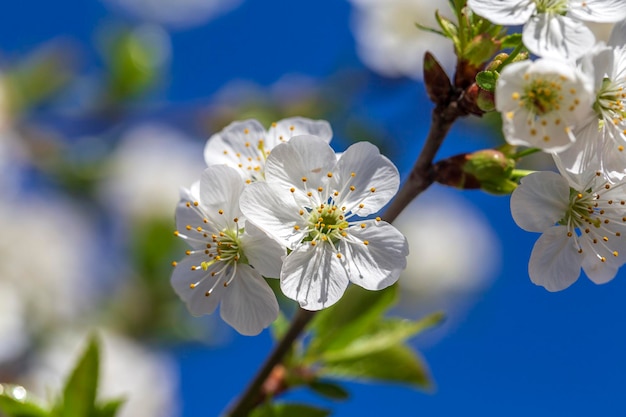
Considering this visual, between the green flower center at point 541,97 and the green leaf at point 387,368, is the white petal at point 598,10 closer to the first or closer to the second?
the green flower center at point 541,97

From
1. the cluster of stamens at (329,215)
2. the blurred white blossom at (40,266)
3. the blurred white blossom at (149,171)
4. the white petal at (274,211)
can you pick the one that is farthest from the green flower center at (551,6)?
the blurred white blossom at (149,171)

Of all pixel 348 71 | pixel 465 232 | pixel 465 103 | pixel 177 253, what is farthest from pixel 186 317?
pixel 465 232

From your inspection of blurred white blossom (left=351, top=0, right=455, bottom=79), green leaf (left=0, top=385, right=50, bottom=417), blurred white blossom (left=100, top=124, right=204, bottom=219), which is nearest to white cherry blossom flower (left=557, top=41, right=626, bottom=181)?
green leaf (left=0, top=385, right=50, bottom=417)

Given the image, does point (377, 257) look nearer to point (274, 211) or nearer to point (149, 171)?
point (274, 211)

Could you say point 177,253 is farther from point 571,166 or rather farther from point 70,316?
point 571,166

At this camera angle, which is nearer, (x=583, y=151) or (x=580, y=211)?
(x=583, y=151)

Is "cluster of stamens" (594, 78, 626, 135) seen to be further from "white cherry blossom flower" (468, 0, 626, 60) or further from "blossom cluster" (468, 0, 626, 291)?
"white cherry blossom flower" (468, 0, 626, 60)

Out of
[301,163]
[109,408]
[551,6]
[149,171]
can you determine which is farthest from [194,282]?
[149,171]
